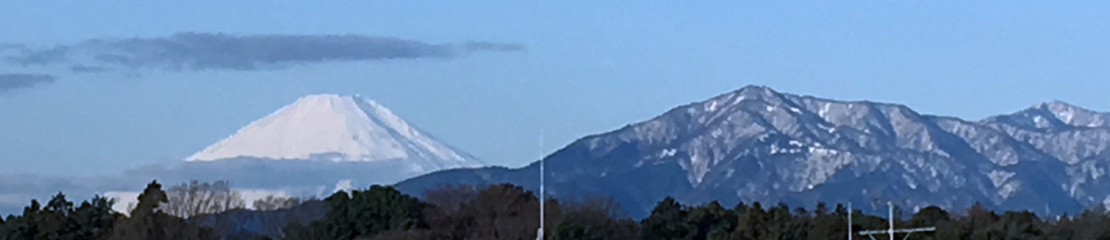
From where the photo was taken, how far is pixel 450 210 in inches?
4626

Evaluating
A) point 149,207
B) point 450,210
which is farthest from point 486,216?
point 149,207

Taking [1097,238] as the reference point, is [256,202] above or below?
above

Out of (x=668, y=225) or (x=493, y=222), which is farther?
(x=493, y=222)

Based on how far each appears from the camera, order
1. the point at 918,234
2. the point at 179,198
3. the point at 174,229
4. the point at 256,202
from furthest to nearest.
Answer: the point at 256,202
the point at 179,198
the point at 174,229
the point at 918,234

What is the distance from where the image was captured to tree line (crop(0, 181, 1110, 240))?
104 m

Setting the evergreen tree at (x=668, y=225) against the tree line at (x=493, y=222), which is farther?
the evergreen tree at (x=668, y=225)

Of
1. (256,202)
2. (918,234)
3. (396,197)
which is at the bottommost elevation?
(918,234)

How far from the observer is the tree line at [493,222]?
104 m

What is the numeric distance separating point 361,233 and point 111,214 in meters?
13.3

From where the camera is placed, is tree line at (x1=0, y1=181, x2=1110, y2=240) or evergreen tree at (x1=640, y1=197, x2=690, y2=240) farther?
evergreen tree at (x1=640, y1=197, x2=690, y2=240)

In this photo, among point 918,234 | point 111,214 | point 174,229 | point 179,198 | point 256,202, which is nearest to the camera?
point 918,234

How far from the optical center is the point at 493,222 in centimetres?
11431

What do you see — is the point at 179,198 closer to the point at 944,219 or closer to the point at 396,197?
the point at 396,197

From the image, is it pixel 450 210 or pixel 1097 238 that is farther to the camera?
pixel 450 210
